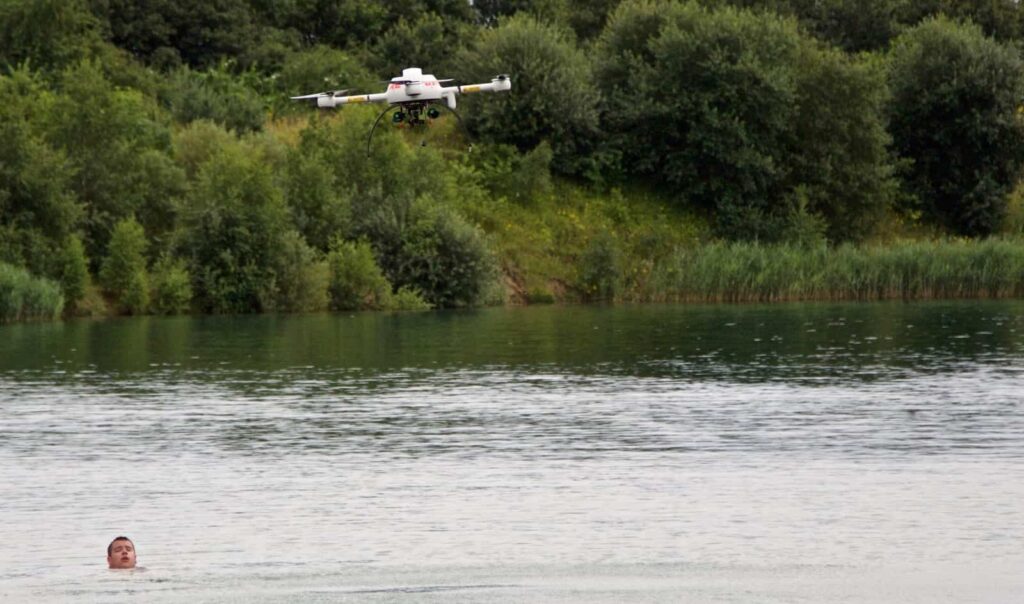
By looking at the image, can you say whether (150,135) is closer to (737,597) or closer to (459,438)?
(459,438)

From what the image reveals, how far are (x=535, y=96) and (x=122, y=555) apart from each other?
2801 inches

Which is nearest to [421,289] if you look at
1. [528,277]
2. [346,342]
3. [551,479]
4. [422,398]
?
[528,277]

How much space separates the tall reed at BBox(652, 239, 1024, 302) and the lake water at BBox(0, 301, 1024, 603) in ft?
88.4

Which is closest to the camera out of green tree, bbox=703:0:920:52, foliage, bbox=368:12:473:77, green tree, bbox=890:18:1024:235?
green tree, bbox=890:18:1024:235

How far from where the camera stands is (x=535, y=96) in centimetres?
9375

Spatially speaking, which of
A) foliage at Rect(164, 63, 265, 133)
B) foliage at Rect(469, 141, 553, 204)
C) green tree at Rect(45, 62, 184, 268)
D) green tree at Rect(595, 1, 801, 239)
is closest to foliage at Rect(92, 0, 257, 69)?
foliage at Rect(164, 63, 265, 133)

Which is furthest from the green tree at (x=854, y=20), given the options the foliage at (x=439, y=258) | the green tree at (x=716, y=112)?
the foliage at (x=439, y=258)

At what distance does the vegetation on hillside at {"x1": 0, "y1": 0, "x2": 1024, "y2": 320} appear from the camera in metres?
80.1

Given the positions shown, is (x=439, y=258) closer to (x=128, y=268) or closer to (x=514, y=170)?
(x=514, y=170)

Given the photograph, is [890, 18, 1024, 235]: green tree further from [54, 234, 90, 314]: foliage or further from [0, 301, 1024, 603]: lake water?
[54, 234, 90, 314]: foliage

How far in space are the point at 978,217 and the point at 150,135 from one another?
40.6 m

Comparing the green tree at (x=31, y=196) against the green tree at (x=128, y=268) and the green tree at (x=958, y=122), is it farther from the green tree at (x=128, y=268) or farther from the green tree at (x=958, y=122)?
the green tree at (x=958, y=122)

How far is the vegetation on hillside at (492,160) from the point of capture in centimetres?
8006

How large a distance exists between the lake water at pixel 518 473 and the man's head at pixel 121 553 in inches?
17.6
